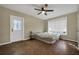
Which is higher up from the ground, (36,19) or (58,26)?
(36,19)

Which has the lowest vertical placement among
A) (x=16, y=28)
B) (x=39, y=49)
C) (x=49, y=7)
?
(x=39, y=49)

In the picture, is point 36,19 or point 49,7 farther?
point 36,19

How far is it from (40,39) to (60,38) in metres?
0.47

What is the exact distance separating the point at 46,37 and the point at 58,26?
387 millimetres

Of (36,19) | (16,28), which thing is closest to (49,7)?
(36,19)

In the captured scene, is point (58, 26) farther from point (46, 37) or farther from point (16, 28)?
point (16, 28)

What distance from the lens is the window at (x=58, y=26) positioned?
2309mm

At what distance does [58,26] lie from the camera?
7.71 feet

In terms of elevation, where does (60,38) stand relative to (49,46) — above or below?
above

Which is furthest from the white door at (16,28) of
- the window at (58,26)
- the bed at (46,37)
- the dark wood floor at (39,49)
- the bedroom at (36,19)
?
the window at (58,26)

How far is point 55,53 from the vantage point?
2223mm

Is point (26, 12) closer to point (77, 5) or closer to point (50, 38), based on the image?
point (50, 38)

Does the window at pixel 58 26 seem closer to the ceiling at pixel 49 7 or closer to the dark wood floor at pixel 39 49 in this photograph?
the ceiling at pixel 49 7
